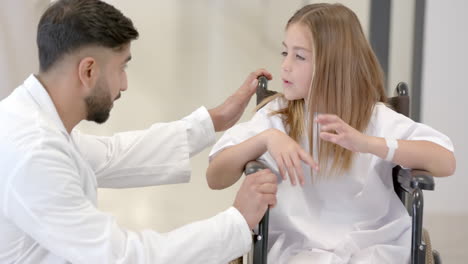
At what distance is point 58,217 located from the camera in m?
1.32

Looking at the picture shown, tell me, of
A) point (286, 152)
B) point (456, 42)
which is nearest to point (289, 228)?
point (286, 152)

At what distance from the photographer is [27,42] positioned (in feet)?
8.62

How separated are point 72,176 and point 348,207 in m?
0.73

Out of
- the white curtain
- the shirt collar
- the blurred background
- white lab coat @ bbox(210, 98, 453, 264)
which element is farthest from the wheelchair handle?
the blurred background

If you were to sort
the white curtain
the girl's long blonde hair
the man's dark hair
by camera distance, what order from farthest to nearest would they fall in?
the white curtain → the girl's long blonde hair → the man's dark hair

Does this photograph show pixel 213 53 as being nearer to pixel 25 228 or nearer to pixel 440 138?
pixel 440 138

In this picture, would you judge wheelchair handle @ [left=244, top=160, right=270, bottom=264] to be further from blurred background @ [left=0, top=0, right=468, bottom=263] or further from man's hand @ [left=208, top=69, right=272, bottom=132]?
blurred background @ [left=0, top=0, right=468, bottom=263]

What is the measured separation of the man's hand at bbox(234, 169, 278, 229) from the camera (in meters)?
1.44

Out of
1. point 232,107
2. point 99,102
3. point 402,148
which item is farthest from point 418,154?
point 99,102

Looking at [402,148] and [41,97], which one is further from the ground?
[41,97]

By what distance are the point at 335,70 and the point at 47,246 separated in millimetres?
848

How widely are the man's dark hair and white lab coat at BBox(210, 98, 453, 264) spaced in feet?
1.49

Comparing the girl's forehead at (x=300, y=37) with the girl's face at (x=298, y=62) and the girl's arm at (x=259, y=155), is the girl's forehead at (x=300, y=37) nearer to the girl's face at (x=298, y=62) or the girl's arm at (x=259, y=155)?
the girl's face at (x=298, y=62)

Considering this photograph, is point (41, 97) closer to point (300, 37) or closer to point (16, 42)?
point (300, 37)
